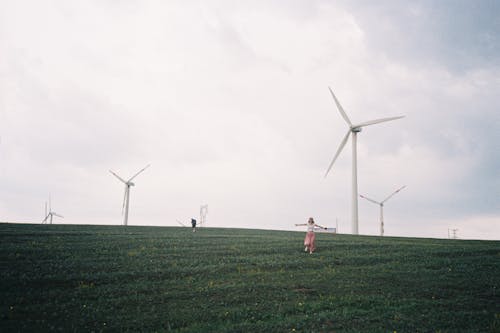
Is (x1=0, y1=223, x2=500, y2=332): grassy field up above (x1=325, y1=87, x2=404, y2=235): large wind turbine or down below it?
below

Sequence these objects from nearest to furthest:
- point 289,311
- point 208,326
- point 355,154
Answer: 1. point 208,326
2. point 289,311
3. point 355,154

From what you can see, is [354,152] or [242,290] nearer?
[242,290]

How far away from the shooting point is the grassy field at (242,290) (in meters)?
13.8

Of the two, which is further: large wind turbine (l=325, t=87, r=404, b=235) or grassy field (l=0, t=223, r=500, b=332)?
large wind turbine (l=325, t=87, r=404, b=235)

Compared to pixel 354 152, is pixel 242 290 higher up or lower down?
lower down

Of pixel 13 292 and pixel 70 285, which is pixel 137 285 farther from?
→ pixel 13 292

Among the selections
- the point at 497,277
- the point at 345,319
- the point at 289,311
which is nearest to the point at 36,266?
the point at 289,311

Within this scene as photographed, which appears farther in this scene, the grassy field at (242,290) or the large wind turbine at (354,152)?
the large wind turbine at (354,152)

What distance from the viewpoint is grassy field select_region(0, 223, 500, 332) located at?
542 inches

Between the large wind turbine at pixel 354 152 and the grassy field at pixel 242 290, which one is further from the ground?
the large wind turbine at pixel 354 152

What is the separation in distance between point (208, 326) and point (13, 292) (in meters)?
9.85

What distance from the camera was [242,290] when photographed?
1791 centimetres

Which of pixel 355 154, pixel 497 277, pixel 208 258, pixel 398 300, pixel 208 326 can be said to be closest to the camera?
pixel 208 326

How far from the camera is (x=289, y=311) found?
49.9 feet
